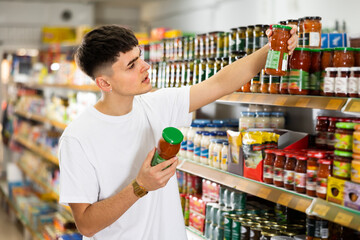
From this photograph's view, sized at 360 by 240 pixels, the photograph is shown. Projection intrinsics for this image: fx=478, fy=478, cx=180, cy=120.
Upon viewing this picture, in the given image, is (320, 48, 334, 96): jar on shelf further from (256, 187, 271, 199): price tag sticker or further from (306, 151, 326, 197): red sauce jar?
(256, 187, 271, 199): price tag sticker

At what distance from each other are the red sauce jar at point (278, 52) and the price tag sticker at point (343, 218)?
1.94ft

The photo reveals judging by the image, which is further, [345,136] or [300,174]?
[300,174]

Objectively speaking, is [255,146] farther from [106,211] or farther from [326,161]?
[106,211]

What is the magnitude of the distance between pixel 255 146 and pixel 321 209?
2.00 feet

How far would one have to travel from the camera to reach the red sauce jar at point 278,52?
190cm

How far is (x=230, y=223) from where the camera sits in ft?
8.64

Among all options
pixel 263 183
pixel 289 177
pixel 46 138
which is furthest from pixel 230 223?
pixel 46 138

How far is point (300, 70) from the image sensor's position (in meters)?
2.05

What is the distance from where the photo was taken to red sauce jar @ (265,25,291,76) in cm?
190

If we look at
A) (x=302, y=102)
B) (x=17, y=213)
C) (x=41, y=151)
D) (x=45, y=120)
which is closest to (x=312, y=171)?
(x=302, y=102)

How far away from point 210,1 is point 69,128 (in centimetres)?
536

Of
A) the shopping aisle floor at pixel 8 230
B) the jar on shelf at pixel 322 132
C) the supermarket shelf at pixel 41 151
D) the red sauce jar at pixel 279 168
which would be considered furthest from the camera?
the shopping aisle floor at pixel 8 230

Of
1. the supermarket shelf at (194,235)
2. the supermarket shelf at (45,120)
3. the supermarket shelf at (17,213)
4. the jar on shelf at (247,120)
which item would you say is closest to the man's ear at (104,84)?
the jar on shelf at (247,120)

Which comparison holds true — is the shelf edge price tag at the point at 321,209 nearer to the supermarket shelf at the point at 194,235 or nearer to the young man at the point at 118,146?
the young man at the point at 118,146
